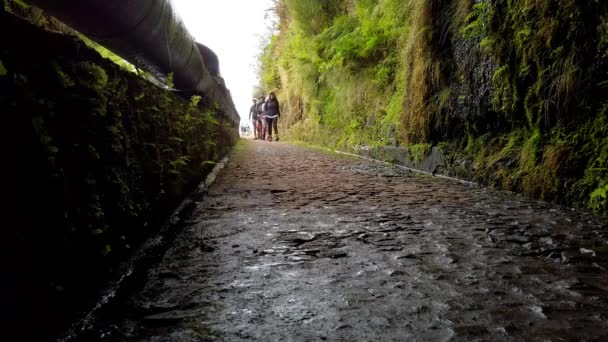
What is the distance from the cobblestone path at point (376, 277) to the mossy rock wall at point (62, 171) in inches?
9.2

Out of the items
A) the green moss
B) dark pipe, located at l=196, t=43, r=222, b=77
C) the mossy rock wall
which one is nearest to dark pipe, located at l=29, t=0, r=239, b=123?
the mossy rock wall

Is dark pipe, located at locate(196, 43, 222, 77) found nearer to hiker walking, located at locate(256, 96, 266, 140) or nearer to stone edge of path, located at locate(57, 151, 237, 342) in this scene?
stone edge of path, located at locate(57, 151, 237, 342)

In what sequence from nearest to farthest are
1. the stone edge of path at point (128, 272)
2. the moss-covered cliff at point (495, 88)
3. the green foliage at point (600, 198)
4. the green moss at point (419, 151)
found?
the stone edge of path at point (128, 272), the green foliage at point (600, 198), the moss-covered cliff at point (495, 88), the green moss at point (419, 151)

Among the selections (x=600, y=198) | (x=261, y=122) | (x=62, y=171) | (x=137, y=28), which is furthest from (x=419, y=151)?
(x=261, y=122)

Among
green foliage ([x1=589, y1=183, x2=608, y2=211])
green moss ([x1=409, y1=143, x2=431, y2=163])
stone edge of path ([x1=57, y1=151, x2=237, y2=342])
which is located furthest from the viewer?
green moss ([x1=409, y1=143, x2=431, y2=163])

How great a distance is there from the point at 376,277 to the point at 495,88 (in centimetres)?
353

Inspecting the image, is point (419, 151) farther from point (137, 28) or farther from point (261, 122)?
point (261, 122)

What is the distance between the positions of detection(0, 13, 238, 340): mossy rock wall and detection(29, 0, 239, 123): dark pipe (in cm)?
46

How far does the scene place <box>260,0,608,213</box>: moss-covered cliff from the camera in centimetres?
317

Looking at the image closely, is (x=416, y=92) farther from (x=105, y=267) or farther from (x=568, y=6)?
(x=105, y=267)

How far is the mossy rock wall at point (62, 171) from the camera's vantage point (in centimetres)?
103

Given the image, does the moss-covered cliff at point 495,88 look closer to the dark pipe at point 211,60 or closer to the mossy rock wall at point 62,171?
the dark pipe at point 211,60

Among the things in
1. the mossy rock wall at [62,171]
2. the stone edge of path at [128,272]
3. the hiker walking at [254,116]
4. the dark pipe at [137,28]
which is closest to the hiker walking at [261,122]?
the hiker walking at [254,116]

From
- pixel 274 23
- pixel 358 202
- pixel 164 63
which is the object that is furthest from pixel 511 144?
pixel 274 23
